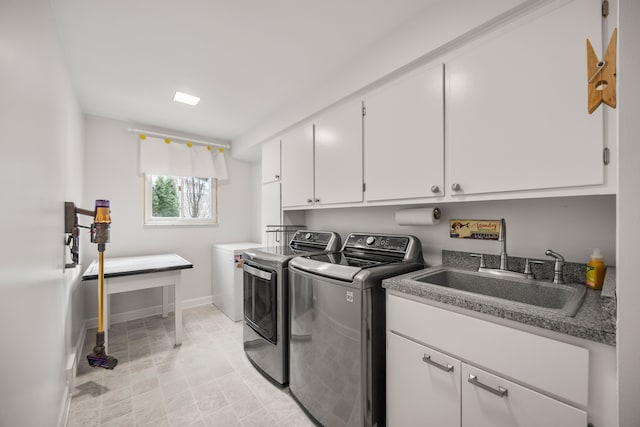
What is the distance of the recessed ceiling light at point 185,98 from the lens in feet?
8.31

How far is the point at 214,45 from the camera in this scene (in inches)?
70.9

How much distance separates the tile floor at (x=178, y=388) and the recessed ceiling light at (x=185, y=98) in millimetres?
2471

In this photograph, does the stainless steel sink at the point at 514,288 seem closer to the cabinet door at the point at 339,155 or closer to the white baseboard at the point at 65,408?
the cabinet door at the point at 339,155

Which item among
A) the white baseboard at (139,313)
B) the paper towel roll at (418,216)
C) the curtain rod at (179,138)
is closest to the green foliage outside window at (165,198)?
the curtain rod at (179,138)

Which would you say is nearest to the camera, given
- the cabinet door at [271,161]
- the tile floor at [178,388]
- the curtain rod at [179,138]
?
the tile floor at [178,388]

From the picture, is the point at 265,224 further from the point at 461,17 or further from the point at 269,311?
the point at 461,17

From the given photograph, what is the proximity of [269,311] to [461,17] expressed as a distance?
7.13ft

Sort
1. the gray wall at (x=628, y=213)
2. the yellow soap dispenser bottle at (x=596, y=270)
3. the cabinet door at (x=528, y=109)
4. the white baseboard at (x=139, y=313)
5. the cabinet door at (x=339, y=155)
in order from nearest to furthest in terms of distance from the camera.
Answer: the gray wall at (x=628, y=213) < the cabinet door at (x=528, y=109) < the yellow soap dispenser bottle at (x=596, y=270) < the cabinet door at (x=339, y=155) < the white baseboard at (x=139, y=313)

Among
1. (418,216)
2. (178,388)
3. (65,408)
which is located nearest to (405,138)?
(418,216)

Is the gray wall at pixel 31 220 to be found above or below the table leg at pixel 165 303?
above

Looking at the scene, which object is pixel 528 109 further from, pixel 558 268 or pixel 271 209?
pixel 271 209

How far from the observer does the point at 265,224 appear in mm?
3045

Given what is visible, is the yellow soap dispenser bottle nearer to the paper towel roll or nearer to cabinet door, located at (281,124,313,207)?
the paper towel roll

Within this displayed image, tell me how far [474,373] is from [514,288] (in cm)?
57
